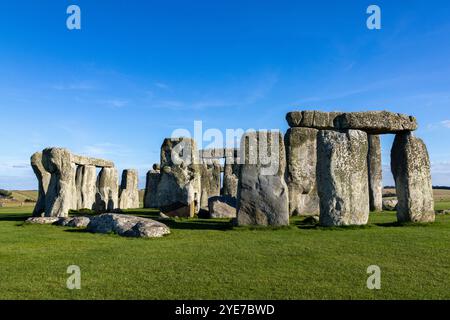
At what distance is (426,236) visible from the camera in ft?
30.8

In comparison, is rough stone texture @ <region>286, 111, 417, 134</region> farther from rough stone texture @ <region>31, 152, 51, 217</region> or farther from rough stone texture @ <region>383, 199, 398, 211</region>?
rough stone texture @ <region>31, 152, 51, 217</region>

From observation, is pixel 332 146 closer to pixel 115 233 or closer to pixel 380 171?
pixel 115 233

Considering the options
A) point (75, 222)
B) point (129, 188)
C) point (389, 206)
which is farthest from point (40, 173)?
point (389, 206)

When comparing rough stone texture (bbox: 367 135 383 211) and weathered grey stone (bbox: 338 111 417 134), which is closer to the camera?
weathered grey stone (bbox: 338 111 417 134)

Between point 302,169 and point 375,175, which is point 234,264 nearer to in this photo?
point 302,169

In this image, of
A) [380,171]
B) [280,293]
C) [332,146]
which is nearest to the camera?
[280,293]

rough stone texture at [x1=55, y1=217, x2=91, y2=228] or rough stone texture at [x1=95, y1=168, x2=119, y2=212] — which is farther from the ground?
rough stone texture at [x1=95, y1=168, x2=119, y2=212]

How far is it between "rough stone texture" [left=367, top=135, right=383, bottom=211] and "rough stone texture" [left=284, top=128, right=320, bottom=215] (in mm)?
3583

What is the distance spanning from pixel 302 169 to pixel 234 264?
10.8 meters

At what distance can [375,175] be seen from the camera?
19.4 m

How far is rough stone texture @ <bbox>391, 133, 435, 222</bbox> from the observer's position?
11844 mm

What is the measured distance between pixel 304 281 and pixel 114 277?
2748 mm

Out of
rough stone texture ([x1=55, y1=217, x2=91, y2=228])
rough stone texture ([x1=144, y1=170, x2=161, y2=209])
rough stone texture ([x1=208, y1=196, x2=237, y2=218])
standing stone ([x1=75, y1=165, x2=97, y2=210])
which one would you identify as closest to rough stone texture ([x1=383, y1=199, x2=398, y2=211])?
rough stone texture ([x1=208, y1=196, x2=237, y2=218])
